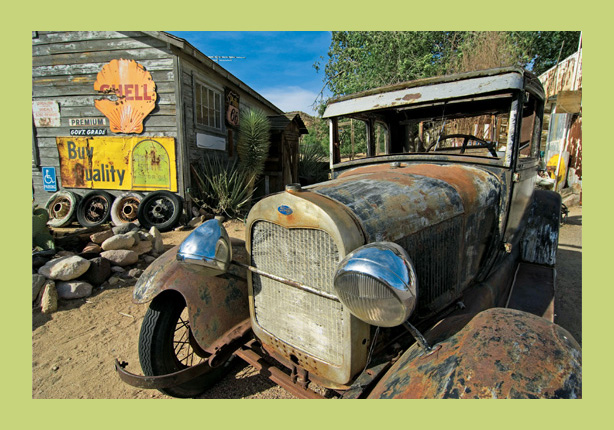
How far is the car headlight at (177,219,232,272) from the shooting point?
199 cm

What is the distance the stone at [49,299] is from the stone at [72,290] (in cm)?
13

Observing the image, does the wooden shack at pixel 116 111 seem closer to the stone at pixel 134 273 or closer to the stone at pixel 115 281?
the stone at pixel 134 273

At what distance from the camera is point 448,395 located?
127 cm

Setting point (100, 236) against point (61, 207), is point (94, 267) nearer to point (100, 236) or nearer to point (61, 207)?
point (100, 236)

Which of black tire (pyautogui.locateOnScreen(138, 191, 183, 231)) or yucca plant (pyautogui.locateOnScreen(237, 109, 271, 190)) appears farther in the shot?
yucca plant (pyautogui.locateOnScreen(237, 109, 271, 190))

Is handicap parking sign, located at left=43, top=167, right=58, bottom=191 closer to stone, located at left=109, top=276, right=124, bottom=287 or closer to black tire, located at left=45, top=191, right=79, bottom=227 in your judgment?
black tire, located at left=45, top=191, right=79, bottom=227

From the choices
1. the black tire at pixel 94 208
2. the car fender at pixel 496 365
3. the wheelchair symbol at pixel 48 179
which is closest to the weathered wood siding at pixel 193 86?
the black tire at pixel 94 208

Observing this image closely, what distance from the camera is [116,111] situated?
24.4 feet

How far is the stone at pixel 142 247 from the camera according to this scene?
4965 millimetres

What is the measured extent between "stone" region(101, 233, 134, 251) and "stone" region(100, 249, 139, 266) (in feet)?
0.40

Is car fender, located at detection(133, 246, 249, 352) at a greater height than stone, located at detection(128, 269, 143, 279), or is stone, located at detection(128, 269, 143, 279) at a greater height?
car fender, located at detection(133, 246, 249, 352)

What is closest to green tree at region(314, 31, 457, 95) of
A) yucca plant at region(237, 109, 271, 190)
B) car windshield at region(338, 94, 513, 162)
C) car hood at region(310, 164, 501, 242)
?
yucca plant at region(237, 109, 271, 190)

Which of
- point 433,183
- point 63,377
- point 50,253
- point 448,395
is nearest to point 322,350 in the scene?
point 448,395

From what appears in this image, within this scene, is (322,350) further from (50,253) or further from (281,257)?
(50,253)
